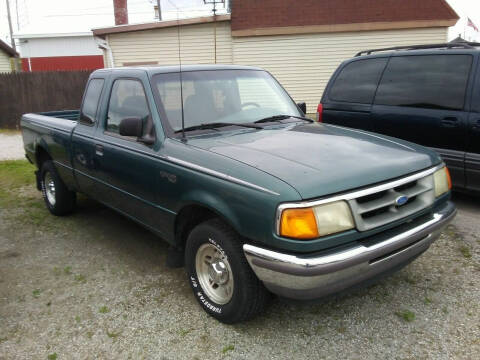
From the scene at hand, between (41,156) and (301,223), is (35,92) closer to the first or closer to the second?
(41,156)

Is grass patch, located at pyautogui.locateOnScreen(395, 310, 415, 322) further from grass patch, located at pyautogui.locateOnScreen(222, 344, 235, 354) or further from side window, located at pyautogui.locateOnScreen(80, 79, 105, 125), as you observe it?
side window, located at pyautogui.locateOnScreen(80, 79, 105, 125)

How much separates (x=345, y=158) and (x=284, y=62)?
13377mm

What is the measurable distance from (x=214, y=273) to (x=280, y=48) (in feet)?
44.6

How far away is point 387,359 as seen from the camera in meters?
2.57

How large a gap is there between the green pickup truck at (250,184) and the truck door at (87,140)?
0.08 feet

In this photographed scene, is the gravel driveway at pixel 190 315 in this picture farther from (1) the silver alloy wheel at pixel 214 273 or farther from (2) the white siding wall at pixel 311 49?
(2) the white siding wall at pixel 311 49

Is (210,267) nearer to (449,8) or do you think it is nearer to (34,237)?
(34,237)

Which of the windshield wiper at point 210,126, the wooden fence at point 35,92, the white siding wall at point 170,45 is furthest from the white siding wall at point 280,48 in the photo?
the windshield wiper at point 210,126

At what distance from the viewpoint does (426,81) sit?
504cm

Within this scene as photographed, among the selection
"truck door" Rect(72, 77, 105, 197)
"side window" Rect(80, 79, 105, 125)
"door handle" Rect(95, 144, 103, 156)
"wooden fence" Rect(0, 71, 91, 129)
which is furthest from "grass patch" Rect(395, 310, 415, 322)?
"wooden fence" Rect(0, 71, 91, 129)

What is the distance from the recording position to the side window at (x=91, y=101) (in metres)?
4.32

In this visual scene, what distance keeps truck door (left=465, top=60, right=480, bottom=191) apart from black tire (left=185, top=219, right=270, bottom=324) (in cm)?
316

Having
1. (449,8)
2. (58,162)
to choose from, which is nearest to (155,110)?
(58,162)

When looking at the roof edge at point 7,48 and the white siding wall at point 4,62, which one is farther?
the white siding wall at point 4,62
